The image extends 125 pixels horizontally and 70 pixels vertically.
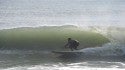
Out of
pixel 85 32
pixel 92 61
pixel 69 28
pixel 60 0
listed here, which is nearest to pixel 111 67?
pixel 92 61

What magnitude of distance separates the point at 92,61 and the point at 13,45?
713cm

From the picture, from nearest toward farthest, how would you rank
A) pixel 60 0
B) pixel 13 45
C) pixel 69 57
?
pixel 69 57 → pixel 13 45 → pixel 60 0

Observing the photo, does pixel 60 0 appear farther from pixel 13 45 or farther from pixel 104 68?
pixel 104 68

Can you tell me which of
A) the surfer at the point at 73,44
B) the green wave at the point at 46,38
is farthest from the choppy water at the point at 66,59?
the green wave at the point at 46,38

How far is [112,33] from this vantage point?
1169 inches

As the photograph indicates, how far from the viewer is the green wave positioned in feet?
87.3

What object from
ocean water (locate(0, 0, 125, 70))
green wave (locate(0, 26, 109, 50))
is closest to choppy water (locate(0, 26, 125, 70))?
ocean water (locate(0, 0, 125, 70))

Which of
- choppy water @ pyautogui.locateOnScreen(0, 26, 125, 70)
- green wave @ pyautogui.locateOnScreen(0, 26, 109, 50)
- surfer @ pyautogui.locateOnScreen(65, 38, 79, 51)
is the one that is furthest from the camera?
green wave @ pyautogui.locateOnScreen(0, 26, 109, 50)

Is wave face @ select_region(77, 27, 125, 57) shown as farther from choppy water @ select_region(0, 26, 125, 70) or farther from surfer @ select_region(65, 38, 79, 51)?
surfer @ select_region(65, 38, 79, 51)

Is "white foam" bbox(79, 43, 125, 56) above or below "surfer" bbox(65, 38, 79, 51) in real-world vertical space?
below

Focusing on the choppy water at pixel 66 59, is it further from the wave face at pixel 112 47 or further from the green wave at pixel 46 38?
the green wave at pixel 46 38

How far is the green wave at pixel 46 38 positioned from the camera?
26609mm

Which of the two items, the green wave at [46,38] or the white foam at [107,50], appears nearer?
the white foam at [107,50]

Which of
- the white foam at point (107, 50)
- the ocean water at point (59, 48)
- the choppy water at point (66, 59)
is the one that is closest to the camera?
the choppy water at point (66, 59)
